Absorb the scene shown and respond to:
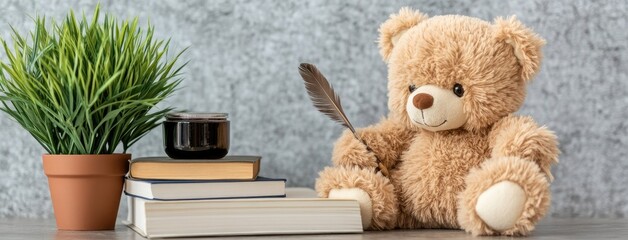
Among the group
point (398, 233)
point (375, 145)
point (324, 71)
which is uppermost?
point (324, 71)

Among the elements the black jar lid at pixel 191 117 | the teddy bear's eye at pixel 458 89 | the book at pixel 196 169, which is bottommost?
the book at pixel 196 169

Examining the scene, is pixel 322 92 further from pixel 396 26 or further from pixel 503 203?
pixel 503 203

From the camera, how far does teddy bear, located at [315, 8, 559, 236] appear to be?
47.9 inches

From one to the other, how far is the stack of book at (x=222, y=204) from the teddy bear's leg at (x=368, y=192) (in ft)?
0.11

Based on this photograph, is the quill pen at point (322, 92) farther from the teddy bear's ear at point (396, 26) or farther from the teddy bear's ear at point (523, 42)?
the teddy bear's ear at point (523, 42)

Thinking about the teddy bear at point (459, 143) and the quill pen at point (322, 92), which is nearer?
the teddy bear at point (459, 143)

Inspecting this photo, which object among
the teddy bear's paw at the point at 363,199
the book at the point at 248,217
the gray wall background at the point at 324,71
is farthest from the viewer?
the gray wall background at the point at 324,71

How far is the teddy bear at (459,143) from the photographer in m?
1.22

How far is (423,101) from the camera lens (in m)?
1.27

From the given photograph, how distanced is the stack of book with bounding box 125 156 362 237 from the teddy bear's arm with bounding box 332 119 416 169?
0.11 meters

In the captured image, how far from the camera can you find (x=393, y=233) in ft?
4.31

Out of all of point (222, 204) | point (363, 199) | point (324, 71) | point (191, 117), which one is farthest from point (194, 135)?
point (324, 71)

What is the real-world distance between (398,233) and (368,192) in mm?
80

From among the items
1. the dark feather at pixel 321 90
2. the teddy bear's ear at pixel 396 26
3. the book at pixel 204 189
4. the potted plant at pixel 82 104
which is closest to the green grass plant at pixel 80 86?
Answer: the potted plant at pixel 82 104
